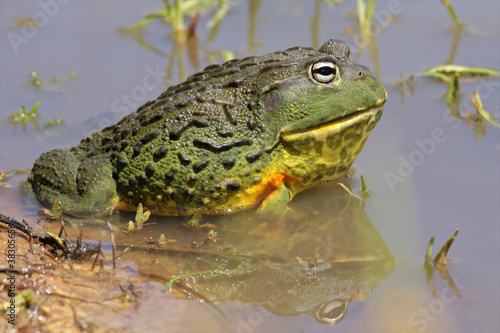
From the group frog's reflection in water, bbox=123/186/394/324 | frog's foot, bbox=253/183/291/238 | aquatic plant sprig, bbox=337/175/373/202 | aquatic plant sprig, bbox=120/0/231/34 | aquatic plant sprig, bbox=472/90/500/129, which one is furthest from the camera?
aquatic plant sprig, bbox=120/0/231/34

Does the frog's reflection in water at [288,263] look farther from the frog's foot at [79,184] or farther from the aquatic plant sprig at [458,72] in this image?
the aquatic plant sprig at [458,72]

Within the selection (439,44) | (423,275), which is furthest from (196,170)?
(439,44)

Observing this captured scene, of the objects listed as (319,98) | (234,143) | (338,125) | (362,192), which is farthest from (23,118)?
(362,192)

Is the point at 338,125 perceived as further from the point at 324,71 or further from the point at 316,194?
the point at 316,194

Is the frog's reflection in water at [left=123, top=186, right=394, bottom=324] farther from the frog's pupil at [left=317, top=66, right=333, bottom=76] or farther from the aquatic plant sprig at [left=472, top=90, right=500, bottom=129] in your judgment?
the aquatic plant sprig at [left=472, top=90, right=500, bottom=129]

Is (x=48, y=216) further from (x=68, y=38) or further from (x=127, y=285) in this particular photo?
(x=68, y=38)

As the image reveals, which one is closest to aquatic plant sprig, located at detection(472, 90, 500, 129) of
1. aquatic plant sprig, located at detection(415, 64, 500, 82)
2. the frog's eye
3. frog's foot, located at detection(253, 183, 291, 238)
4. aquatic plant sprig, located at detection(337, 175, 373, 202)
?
aquatic plant sprig, located at detection(415, 64, 500, 82)
